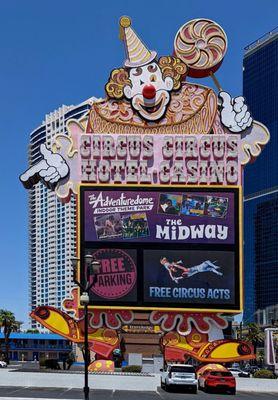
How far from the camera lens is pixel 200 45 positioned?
5272 cm

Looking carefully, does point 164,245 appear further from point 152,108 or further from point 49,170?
point 152,108

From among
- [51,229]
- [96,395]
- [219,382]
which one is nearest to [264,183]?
[51,229]

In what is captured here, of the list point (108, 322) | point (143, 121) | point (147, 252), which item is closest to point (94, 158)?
point (143, 121)

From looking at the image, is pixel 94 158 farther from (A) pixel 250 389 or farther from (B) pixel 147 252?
(A) pixel 250 389

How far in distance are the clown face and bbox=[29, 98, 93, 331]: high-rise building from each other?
115035mm

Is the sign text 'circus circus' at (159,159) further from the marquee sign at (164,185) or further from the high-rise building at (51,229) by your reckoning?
the high-rise building at (51,229)

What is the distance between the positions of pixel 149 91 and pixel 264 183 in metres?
140

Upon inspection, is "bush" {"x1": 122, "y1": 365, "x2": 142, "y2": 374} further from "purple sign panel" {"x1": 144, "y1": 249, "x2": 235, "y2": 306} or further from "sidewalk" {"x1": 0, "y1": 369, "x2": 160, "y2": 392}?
"purple sign panel" {"x1": 144, "y1": 249, "x2": 235, "y2": 306}

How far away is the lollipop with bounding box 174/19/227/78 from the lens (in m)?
52.4

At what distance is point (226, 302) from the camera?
161ft

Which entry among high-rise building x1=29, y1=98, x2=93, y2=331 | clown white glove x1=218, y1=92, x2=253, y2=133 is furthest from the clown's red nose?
high-rise building x1=29, y1=98, x2=93, y2=331

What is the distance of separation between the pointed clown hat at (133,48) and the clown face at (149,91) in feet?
1.68

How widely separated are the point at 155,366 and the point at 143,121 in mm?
23704

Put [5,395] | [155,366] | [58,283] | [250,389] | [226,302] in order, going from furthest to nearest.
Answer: [58,283] < [155,366] < [226,302] < [250,389] < [5,395]
